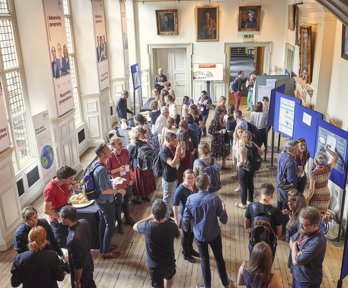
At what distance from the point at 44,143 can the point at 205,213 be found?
4104 millimetres

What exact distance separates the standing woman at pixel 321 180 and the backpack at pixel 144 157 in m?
2.47

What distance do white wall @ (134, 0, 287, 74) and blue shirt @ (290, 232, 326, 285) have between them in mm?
10893

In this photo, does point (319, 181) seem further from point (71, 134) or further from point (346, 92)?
point (71, 134)

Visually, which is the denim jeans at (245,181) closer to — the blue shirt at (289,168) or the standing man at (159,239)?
the blue shirt at (289,168)

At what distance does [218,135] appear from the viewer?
307 inches

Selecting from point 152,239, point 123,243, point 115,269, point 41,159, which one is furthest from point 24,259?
point 41,159

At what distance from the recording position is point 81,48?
31.0ft

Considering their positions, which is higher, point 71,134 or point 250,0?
point 250,0

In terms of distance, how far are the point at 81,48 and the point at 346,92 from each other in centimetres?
Answer: 647

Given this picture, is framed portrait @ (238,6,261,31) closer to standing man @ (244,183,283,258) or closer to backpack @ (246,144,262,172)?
backpack @ (246,144,262,172)

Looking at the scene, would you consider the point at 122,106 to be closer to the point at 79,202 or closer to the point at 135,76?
the point at 135,76

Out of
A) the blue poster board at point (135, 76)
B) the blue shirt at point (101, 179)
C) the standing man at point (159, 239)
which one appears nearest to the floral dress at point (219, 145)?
the blue shirt at point (101, 179)

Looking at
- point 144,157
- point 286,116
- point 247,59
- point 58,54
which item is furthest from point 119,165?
point 247,59

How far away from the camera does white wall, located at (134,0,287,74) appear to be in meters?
12.9
